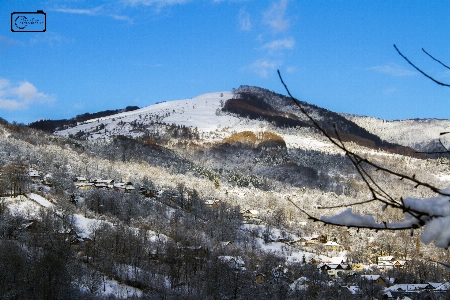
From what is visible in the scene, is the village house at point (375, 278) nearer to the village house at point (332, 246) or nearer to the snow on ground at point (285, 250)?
the snow on ground at point (285, 250)

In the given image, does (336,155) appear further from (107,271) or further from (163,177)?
(107,271)

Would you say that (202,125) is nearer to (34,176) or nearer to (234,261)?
(34,176)

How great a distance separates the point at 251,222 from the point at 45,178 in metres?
30.5

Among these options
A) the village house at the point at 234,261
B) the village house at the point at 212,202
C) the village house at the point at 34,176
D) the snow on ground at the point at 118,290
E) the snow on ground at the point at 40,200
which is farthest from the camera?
the village house at the point at 212,202

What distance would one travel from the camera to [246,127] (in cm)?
18138

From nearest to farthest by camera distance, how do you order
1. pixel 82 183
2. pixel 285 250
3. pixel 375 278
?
pixel 375 278, pixel 285 250, pixel 82 183

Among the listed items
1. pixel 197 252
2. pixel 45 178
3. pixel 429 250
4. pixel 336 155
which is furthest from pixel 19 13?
pixel 336 155

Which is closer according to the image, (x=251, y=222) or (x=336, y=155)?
(x=251, y=222)

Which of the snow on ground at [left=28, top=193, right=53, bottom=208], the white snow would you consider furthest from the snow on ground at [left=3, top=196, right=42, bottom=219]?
the white snow

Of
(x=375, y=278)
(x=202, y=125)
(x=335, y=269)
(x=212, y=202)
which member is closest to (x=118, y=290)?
(x=335, y=269)

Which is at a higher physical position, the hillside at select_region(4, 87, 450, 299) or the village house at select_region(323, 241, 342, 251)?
the hillside at select_region(4, 87, 450, 299)

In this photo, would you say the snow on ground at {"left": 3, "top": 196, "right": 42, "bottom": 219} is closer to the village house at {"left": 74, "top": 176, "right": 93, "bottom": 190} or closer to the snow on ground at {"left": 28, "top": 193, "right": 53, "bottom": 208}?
the snow on ground at {"left": 28, "top": 193, "right": 53, "bottom": 208}

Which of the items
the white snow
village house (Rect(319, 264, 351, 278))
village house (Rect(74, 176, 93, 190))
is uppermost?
the white snow

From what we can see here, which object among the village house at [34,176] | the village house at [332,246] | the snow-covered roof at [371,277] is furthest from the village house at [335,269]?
the village house at [34,176]
